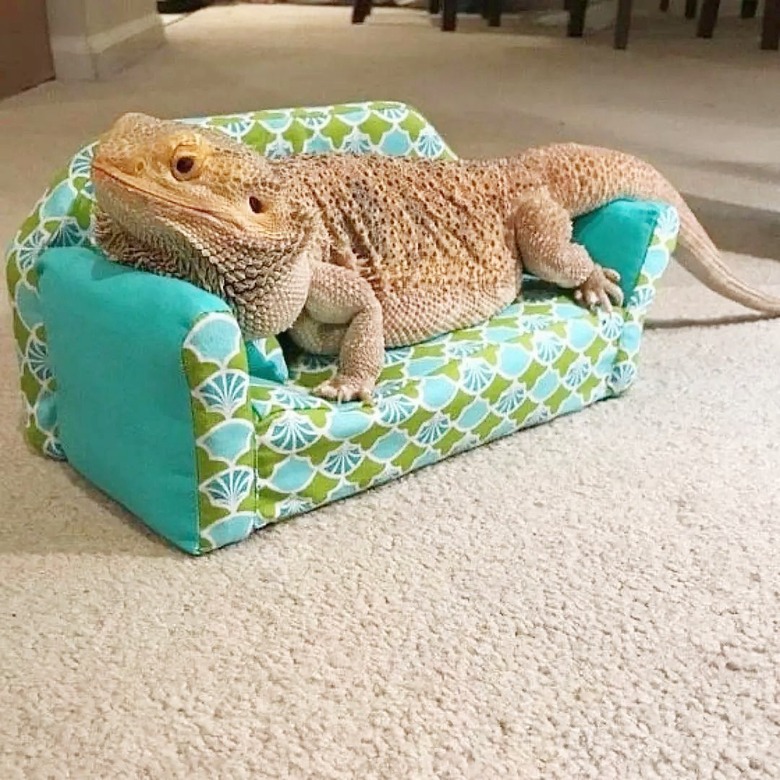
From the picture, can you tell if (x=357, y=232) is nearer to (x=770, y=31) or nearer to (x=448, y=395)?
(x=448, y=395)

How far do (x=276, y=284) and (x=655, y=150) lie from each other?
210cm

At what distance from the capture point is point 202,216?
50.3 inches

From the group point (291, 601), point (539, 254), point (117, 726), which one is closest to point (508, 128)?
point (539, 254)

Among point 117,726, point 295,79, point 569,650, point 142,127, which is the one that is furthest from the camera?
point 295,79

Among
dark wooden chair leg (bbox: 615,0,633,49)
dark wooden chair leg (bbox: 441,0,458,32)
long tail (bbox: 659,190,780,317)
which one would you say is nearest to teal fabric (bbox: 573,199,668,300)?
long tail (bbox: 659,190,780,317)

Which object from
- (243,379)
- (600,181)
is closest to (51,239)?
(243,379)

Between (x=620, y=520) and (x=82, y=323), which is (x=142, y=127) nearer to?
(x=82, y=323)

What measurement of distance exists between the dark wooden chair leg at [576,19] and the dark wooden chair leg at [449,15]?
1.68 feet

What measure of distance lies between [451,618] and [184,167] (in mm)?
586

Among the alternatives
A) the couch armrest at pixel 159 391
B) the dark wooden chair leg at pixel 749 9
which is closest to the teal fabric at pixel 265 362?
the couch armrest at pixel 159 391

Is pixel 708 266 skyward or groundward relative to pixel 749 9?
skyward

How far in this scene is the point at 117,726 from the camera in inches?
41.3

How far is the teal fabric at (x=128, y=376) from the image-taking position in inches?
48.3

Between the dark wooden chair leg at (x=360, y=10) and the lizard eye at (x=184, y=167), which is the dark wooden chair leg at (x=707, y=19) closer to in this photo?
the dark wooden chair leg at (x=360, y=10)
